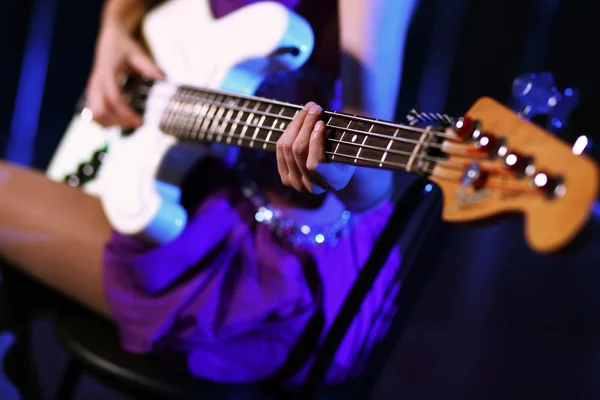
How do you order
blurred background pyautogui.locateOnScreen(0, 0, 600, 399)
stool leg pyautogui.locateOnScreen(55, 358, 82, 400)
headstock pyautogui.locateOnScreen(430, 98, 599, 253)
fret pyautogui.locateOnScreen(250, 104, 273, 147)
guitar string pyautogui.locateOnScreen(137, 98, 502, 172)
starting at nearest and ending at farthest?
headstock pyautogui.locateOnScreen(430, 98, 599, 253) → guitar string pyautogui.locateOnScreen(137, 98, 502, 172) → fret pyautogui.locateOnScreen(250, 104, 273, 147) → stool leg pyautogui.locateOnScreen(55, 358, 82, 400) → blurred background pyautogui.locateOnScreen(0, 0, 600, 399)

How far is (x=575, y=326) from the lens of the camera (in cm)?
141

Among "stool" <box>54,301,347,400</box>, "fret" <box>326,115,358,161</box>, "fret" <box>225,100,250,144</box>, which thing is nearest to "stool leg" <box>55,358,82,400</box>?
"stool" <box>54,301,347,400</box>

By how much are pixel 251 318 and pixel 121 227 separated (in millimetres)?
222

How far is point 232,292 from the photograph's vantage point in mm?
694

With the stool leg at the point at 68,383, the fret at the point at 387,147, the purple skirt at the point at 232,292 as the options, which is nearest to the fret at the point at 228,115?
the purple skirt at the point at 232,292

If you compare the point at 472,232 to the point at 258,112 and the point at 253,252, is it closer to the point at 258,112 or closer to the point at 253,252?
the point at 253,252

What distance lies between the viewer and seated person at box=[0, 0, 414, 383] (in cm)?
65

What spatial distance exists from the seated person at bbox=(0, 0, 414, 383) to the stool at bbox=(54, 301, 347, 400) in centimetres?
1

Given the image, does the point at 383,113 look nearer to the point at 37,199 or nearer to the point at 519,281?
the point at 37,199

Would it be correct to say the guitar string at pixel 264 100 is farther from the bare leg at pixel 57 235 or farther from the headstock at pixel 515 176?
the bare leg at pixel 57 235

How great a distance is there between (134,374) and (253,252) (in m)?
0.20

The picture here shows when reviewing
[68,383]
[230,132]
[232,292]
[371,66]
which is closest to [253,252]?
[232,292]

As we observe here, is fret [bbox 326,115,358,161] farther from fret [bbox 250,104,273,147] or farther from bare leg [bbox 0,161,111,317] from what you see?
bare leg [bbox 0,161,111,317]

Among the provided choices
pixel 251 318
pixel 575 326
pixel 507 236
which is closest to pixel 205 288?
pixel 251 318
